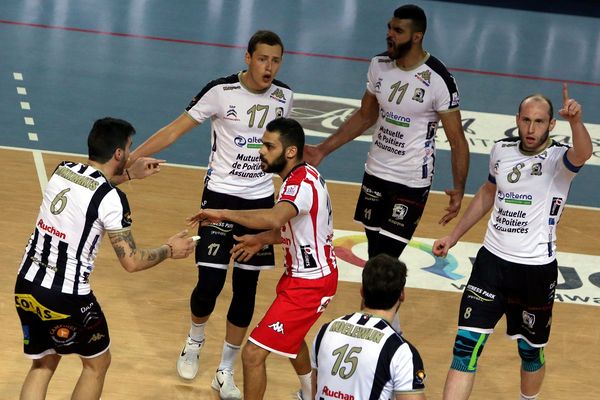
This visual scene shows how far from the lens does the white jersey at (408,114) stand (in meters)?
8.49

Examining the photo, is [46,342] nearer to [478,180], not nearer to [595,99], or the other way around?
[478,180]

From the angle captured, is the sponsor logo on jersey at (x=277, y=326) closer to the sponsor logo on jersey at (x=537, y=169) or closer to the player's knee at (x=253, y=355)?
the player's knee at (x=253, y=355)

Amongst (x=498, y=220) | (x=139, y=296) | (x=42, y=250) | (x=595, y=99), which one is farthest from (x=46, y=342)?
(x=595, y=99)

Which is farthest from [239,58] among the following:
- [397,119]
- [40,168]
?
[397,119]

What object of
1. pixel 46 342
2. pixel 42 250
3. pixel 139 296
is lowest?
pixel 139 296

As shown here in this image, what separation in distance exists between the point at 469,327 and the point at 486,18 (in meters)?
12.9

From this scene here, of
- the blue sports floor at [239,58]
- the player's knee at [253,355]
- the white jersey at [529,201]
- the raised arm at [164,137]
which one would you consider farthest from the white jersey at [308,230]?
the blue sports floor at [239,58]

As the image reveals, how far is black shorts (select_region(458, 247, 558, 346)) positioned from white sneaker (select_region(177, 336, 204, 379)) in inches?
78.4

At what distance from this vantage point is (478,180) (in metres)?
12.6

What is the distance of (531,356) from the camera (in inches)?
300

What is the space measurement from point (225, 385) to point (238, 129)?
1846mm

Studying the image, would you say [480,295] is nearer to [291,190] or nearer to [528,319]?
[528,319]

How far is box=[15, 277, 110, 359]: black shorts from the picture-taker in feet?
21.7

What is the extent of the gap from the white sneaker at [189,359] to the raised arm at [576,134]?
3031mm
